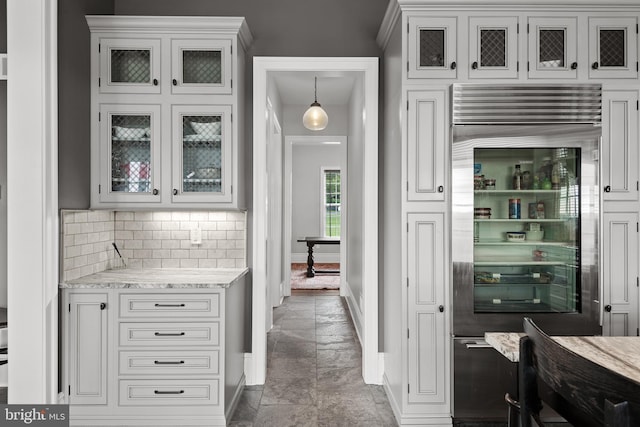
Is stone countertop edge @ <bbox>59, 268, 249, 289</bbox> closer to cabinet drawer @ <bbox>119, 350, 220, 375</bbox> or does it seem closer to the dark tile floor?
cabinet drawer @ <bbox>119, 350, 220, 375</bbox>

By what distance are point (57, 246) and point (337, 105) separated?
4522 millimetres

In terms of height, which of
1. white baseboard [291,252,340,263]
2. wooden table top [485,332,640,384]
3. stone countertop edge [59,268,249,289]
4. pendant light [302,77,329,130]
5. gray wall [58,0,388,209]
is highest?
gray wall [58,0,388,209]

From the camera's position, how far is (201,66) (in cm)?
287

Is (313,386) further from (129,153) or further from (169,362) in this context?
(129,153)

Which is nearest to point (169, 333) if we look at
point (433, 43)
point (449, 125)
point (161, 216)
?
point (161, 216)

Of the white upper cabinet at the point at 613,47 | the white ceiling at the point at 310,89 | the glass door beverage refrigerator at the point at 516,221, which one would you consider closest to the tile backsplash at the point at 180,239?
the glass door beverage refrigerator at the point at 516,221

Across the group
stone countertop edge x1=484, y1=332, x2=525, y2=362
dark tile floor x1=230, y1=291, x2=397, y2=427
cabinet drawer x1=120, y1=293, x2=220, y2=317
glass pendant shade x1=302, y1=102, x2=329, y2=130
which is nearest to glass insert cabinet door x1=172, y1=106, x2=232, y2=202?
cabinet drawer x1=120, y1=293, x2=220, y2=317

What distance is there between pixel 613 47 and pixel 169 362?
3244 millimetres

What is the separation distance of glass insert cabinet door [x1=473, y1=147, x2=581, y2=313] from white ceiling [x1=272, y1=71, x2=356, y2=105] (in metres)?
2.47

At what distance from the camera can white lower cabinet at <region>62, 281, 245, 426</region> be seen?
8.25 ft

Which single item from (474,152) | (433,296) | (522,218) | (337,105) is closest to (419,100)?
(474,152)

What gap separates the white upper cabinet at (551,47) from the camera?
2.55m

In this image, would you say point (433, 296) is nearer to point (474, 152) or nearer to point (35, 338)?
point (474, 152)

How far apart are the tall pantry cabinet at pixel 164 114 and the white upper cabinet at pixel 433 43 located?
1.14 metres
